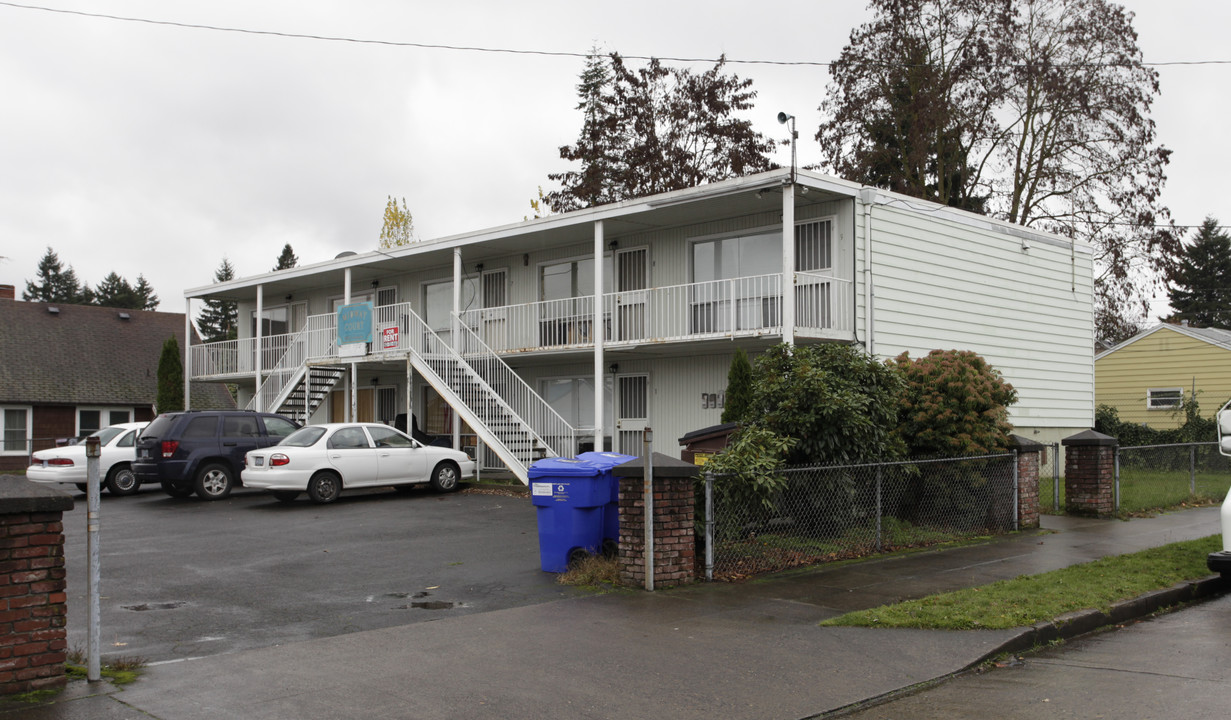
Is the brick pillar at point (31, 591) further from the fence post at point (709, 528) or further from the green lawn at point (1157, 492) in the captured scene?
the green lawn at point (1157, 492)

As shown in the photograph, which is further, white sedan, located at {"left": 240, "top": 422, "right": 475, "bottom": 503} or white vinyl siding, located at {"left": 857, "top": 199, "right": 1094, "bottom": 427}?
white vinyl siding, located at {"left": 857, "top": 199, "right": 1094, "bottom": 427}

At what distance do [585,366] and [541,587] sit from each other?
13426 millimetres

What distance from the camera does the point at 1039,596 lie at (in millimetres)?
8641

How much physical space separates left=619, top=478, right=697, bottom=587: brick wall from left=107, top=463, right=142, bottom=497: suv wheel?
15083mm

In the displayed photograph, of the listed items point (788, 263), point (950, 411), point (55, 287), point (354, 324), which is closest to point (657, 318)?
point (788, 263)

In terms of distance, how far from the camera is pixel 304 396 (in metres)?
25.8

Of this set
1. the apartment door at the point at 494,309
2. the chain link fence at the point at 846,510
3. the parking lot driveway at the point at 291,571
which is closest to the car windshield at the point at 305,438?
the parking lot driveway at the point at 291,571

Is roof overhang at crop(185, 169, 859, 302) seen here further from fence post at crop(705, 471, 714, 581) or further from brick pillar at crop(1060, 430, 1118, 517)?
fence post at crop(705, 471, 714, 581)

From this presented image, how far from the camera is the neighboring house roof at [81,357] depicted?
36.4 meters

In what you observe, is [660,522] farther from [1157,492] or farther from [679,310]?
[1157,492]

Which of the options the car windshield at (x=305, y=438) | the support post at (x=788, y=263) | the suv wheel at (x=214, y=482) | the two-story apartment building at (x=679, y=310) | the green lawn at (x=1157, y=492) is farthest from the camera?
the suv wheel at (x=214, y=482)

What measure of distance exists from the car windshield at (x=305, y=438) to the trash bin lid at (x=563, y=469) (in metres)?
8.36

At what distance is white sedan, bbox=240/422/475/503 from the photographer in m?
17.1

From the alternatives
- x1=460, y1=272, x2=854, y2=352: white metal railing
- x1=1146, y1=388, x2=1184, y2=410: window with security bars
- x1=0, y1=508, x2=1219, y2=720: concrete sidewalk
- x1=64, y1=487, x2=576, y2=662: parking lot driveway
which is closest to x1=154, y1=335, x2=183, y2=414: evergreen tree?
x1=460, y1=272, x2=854, y2=352: white metal railing
